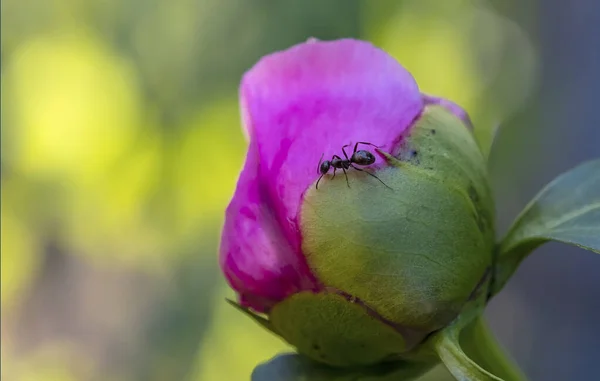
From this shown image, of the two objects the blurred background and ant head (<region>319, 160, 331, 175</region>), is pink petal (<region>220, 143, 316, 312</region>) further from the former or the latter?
the blurred background

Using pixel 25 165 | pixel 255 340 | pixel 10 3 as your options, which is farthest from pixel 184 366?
pixel 10 3

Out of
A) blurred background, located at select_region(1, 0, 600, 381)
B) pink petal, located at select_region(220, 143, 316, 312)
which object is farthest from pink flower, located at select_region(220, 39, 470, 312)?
blurred background, located at select_region(1, 0, 600, 381)

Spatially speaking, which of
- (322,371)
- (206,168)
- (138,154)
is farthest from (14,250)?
(322,371)

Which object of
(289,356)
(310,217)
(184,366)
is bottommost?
(184,366)

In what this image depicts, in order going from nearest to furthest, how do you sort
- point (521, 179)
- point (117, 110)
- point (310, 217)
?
point (310, 217), point (521, 179), point (117, 110)

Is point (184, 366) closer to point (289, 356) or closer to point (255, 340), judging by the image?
point (255, 340)

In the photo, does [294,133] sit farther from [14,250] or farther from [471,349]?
[14,250]
